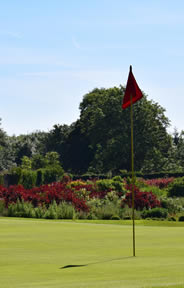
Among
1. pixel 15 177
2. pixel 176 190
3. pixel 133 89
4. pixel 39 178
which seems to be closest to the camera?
pixel 133 89

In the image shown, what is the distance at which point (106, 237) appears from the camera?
19.3m

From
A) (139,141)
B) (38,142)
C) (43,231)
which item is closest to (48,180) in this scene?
(139,141)

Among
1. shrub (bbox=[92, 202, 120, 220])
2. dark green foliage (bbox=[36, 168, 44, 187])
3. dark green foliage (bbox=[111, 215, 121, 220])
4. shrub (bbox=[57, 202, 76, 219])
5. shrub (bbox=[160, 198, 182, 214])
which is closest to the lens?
dark green foliage (bbox=[111, 215, 121, 220])

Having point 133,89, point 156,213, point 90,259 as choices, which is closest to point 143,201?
point 156,213

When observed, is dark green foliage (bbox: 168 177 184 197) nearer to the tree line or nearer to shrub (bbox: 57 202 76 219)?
shrub (bbox: 57 202 76 219)

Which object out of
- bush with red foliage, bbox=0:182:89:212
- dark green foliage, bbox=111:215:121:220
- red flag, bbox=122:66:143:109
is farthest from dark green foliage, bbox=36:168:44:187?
red flag, bbox=122:66:143:109

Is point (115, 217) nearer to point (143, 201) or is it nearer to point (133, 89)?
point (143, 201)

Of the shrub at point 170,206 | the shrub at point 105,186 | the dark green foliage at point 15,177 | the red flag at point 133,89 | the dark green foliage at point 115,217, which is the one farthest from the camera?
the dark green foliage at point 15,177

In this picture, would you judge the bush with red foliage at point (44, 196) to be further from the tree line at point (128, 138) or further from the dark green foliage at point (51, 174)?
the tree line at point (128, 138)

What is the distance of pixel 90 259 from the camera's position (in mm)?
13211

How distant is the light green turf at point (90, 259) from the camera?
9582 mm

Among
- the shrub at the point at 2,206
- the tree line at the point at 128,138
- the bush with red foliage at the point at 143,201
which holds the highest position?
the tree line at the point at 128,138

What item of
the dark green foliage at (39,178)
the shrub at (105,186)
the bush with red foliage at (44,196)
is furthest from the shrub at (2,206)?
the dark green foliage at (39,178)

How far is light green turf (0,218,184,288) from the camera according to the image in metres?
9.58
